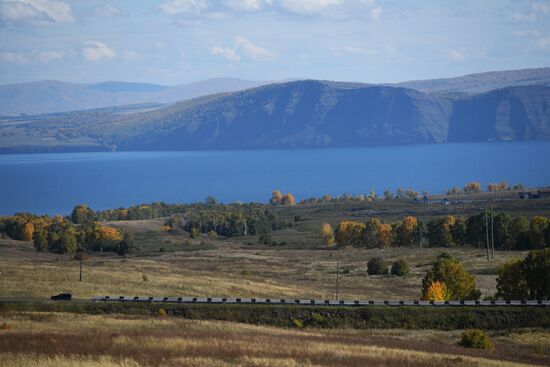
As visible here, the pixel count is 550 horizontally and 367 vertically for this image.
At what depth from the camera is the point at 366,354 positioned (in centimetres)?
3152

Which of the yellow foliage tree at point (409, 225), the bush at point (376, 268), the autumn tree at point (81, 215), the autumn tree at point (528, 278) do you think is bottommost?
the bush at point (376, 268)

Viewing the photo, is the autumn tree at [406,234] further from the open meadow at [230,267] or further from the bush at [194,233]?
the bush at [194,233]

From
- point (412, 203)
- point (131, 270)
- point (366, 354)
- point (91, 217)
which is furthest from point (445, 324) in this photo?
point (412, 203)

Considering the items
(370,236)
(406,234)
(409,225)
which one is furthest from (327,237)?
(409,225)

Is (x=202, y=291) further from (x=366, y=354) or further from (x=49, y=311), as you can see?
(x=366, y=354)

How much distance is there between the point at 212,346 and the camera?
31.2m

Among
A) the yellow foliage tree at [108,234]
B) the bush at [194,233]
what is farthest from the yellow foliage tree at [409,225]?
the yellow foliage tree at [108,234]

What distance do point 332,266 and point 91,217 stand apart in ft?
309

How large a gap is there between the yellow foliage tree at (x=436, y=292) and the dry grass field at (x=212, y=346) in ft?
47.7

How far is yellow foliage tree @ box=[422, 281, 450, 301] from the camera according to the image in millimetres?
58906

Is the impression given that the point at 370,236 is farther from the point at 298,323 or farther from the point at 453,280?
the point at 298,323

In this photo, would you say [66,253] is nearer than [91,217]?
Yes

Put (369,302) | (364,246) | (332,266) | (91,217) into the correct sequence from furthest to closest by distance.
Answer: (91,217), (364,246), (332,266), (369,302)

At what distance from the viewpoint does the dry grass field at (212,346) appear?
27.6 m
